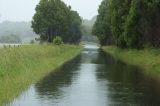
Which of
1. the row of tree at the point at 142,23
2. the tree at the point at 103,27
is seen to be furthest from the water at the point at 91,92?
the tree at the point at 103,27

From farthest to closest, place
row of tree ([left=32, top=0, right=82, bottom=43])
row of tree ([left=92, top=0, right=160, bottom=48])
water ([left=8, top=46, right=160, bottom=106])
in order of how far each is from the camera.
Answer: row of tree ([left=32, top=0, right=82, bottom=43]), row of tree ([left=92, top=0, right=160, bottom=48]), water ([left=8, top=46, right=160, bottom=106])

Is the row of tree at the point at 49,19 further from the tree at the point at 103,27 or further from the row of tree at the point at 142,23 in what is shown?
the row of tree at the point at 142,23

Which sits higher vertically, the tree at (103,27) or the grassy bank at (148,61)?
the tree at (103,27)

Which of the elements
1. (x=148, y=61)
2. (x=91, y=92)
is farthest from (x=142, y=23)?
(x=91, y=92)

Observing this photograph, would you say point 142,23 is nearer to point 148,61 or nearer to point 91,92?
point 148,61

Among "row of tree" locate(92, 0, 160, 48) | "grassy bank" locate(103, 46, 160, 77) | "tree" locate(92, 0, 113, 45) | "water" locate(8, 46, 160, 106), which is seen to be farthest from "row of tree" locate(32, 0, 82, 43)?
"water" locate(8, 46, 160, 106)

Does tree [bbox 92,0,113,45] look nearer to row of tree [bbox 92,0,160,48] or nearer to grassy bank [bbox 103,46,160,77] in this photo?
row of tree [bbox 92,0,160,48]

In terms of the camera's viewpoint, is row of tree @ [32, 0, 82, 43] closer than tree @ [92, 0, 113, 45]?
Yes

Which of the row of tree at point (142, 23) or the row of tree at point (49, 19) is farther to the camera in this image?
the row of tree at point (49, 19)

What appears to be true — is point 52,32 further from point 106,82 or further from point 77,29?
point 106,82

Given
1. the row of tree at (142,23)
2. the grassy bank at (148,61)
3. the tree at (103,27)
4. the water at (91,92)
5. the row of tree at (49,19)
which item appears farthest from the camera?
the tree at (103,27)

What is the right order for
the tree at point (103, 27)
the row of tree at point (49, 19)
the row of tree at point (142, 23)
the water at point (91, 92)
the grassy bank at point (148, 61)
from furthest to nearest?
the tree at point (103, 27)
the row of tree at point (49, 19)
the row of tree at point (142, 23)
the grassy bank at point (148, 61)
the water at point (91, 92)

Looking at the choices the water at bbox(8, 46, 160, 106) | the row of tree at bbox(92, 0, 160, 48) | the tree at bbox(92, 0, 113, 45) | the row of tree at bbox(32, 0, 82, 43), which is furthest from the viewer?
the tree at bbox(92, 0, 113, 45)

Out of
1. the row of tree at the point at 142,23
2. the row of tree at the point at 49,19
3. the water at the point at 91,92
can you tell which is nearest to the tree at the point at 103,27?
the row of tree at the point at 49,19
